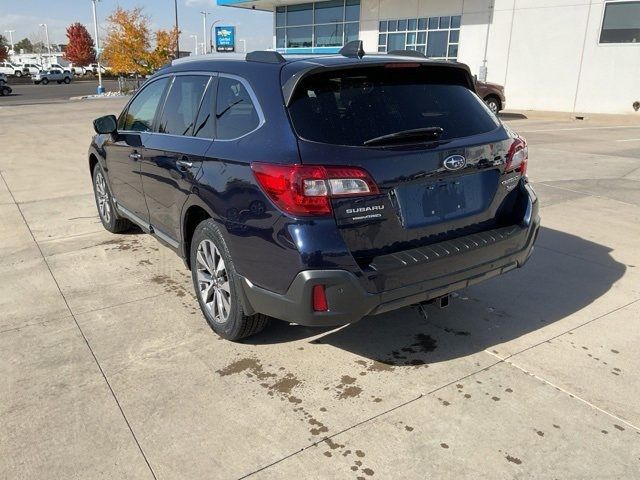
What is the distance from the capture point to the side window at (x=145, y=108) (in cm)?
447

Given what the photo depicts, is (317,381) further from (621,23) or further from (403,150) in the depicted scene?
(621,23)

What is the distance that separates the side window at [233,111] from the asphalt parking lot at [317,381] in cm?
136

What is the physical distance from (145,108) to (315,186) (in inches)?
103

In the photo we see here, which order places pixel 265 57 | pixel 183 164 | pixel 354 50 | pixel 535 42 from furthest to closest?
pixel 535 42 → pixel 183 164 → pixel 354 50 → pixel 265 57

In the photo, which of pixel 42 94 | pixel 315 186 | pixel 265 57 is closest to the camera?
pixel 315 186

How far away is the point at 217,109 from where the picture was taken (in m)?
3.57

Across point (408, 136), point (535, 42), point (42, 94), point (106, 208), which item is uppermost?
point (535, 42)

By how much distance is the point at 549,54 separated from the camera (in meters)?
22.8

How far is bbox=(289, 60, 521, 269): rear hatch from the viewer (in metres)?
2.81

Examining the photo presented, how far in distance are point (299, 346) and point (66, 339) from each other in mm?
1550

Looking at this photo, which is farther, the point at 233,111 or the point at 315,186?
the point at 233,111

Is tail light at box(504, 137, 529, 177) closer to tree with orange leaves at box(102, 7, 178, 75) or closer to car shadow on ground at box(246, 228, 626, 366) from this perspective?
car shadow on ground at box(246, 228, 626, 366)

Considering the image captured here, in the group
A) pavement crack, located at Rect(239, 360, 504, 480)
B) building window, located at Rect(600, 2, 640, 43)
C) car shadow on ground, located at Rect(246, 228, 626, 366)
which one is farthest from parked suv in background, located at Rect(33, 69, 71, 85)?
pavement crack, located at Rect(239, 360, 504, 480)

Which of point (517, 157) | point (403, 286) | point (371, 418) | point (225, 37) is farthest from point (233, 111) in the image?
point (225, 37)
